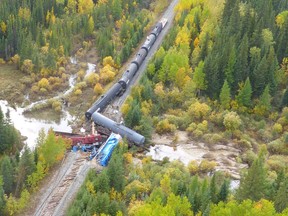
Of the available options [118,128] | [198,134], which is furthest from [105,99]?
[198,134]

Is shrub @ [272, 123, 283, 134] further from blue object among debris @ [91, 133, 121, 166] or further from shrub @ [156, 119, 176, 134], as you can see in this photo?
blue object among debris @ [91, 133, 121, 166]

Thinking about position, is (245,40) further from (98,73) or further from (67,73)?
(67,73)

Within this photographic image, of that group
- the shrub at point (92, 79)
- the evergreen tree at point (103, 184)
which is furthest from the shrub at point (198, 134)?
the shrub at point (92, 79)

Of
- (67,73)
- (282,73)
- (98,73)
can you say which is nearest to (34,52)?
(67,73)

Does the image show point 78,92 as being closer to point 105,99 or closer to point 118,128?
point 105,99

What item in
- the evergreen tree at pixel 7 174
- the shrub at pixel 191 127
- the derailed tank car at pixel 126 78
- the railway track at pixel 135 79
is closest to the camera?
the evergreen tree at pixel 7 174

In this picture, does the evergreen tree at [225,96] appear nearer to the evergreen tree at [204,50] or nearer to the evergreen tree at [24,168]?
the evergreen tree at [204,50]

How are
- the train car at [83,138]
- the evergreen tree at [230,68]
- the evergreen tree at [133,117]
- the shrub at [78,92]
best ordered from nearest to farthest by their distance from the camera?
1. the train car at [83,138]
2. the evergreen tree at [133,117]
3. the evergreen tree at [230,68]
4. the shrub at [78,92]

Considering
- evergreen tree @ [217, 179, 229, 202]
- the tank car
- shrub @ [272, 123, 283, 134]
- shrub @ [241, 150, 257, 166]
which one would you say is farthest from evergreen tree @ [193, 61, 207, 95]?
evergreen tree @ [217, 179, 229, 202]
